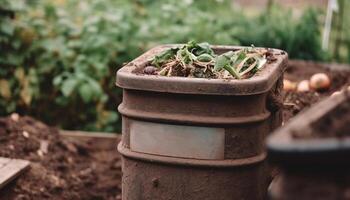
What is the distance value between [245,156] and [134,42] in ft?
10.5

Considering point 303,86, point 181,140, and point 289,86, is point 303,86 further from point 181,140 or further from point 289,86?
point 181,140

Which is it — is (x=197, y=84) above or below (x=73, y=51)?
above

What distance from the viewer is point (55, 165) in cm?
505

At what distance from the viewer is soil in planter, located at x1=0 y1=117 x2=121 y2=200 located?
461 centimetres

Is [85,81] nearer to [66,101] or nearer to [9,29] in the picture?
[66,101]

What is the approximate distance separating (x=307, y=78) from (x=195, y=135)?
9.26 feet

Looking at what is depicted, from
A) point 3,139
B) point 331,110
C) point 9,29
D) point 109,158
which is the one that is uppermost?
point 331,110

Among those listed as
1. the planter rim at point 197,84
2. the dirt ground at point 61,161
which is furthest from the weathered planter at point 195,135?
the dirt ground at point 61,161

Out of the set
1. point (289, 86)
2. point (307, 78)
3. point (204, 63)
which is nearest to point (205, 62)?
point (204, 63)

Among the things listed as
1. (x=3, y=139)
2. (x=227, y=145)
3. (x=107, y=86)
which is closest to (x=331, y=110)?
(x=227, y=145)

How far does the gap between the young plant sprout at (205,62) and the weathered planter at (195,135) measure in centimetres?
18

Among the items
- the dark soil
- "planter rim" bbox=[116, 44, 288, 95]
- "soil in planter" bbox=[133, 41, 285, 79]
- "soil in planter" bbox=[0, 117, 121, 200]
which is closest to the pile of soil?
"soil in planter" bbox=[133, 41, 285, 79]

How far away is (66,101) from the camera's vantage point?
6102 mm

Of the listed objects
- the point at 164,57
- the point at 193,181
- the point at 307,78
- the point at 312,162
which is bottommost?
the point at 307,78
